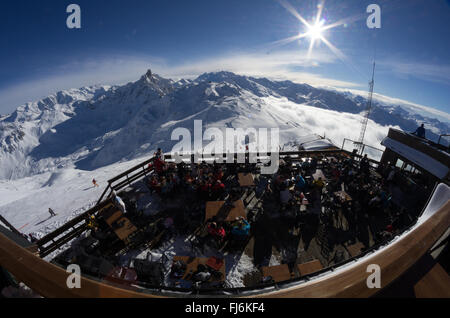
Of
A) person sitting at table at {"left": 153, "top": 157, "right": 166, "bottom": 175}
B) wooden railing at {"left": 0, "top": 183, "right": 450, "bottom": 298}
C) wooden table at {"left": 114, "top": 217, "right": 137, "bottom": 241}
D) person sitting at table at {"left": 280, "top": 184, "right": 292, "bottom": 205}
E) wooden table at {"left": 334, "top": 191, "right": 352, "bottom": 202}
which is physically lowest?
wooden table at {"left": 114, "top": 217, "right": 137, "bottom": 241}

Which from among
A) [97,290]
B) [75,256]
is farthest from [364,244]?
[75,256]

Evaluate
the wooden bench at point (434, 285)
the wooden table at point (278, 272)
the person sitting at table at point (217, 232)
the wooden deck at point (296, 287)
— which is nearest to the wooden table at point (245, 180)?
the person sitting at table at point (217, 232)

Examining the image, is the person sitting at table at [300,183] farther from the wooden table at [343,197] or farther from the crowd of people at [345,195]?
the wooden table at [343,197]

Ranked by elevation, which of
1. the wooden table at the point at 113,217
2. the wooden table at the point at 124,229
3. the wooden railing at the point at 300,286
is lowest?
the wooden table at the point at 124,229

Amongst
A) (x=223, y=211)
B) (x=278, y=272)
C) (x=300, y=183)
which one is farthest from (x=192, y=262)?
(x=300, y=183)

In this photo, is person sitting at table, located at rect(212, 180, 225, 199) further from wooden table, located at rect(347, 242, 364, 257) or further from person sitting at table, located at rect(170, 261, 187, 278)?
wooden table, located at rect(347, 242, 364, 257)

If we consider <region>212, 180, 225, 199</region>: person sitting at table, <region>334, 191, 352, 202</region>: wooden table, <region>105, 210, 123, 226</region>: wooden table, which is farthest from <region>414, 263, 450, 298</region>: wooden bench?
<region>105, 210, 123, 226</region>: wooden table
